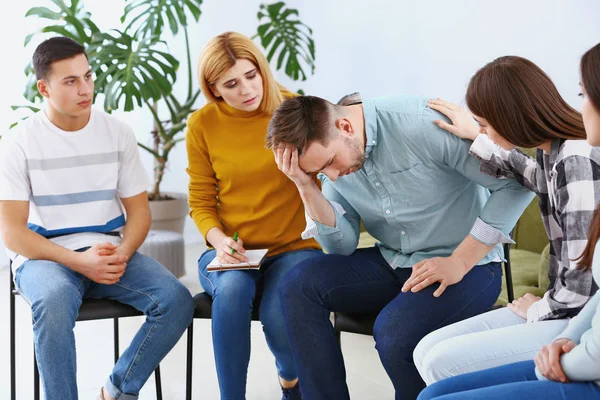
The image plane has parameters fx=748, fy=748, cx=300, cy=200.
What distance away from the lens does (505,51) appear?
3.58m

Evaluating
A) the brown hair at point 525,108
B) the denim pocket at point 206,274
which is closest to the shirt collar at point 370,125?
the brown hair at point 525,108

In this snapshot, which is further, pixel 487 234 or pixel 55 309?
pixel 55 309

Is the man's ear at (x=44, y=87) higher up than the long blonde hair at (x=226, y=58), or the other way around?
the long blonde hair at (x=226, y=58)

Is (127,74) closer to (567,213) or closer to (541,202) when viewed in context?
(541,202)

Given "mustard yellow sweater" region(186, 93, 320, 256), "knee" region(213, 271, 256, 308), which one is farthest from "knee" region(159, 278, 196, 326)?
"mustard yellow sweater" region(186, 93, 320, 256)

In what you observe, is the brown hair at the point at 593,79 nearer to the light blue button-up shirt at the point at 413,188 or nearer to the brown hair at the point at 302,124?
the light blue button-up shirt at the point at 413,188

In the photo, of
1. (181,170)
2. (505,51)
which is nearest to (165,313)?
(505,51)

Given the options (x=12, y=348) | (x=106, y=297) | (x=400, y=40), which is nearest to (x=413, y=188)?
(x=106, y=297)

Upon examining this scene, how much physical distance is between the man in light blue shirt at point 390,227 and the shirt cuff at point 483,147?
62mm

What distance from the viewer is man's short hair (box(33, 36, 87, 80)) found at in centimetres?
231

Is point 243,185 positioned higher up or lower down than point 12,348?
higher up

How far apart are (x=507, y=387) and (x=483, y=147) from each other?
0.66 metres

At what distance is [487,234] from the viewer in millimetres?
1859

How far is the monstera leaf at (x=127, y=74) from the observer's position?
133 inches
